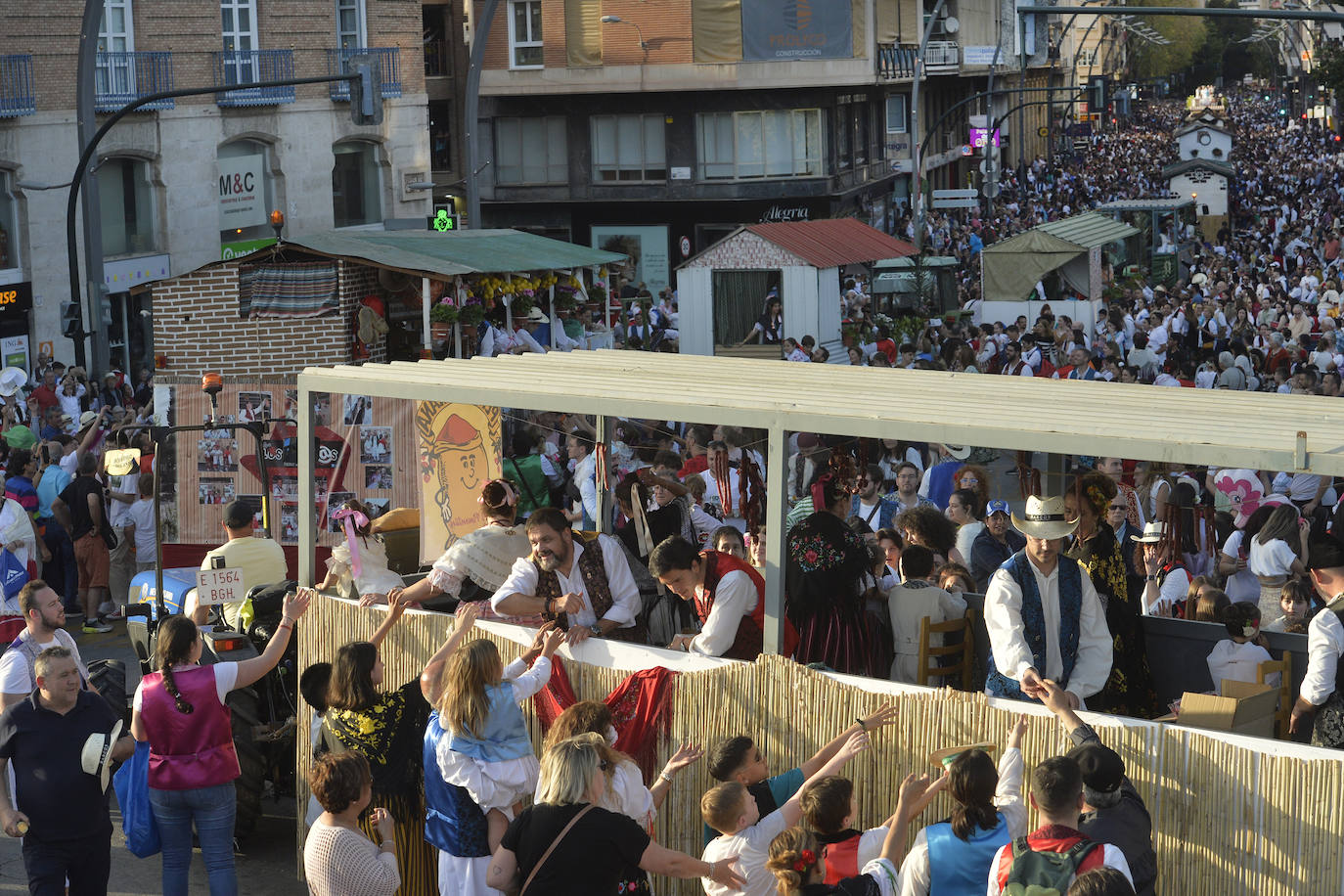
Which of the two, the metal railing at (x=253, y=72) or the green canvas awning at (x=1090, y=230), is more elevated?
the metal railing at (x=253, y=72)

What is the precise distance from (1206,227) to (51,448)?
37.7 metres

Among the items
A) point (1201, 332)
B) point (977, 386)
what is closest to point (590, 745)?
point (977, 386)

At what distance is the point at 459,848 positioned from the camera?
706cm

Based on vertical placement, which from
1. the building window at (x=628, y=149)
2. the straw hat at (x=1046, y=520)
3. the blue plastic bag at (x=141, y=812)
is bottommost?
the blue plastic bag at (x=141, y=812)

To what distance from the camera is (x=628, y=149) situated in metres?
44.1

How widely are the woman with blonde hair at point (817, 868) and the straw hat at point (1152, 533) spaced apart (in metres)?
5.17

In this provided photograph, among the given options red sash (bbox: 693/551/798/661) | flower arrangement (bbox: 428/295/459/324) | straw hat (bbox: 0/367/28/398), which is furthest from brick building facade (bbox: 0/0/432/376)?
red sash (bbox: 693/551/798/661)

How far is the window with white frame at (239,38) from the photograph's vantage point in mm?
34375

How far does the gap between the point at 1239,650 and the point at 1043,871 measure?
2596 mm

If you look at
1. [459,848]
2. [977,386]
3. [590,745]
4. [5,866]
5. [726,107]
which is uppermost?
[726,107]

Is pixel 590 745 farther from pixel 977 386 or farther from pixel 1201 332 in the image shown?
pixel 1201 332

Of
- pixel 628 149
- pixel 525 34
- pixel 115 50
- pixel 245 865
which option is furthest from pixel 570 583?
pixel 525 34

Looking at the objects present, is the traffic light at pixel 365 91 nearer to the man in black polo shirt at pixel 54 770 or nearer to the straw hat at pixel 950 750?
the man in black polo shirt at pixel 54 770

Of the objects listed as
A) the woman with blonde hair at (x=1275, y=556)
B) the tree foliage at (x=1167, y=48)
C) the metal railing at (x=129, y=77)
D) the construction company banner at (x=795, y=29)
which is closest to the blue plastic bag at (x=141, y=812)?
the woman with blonde hair at (x=1275, y=556)
